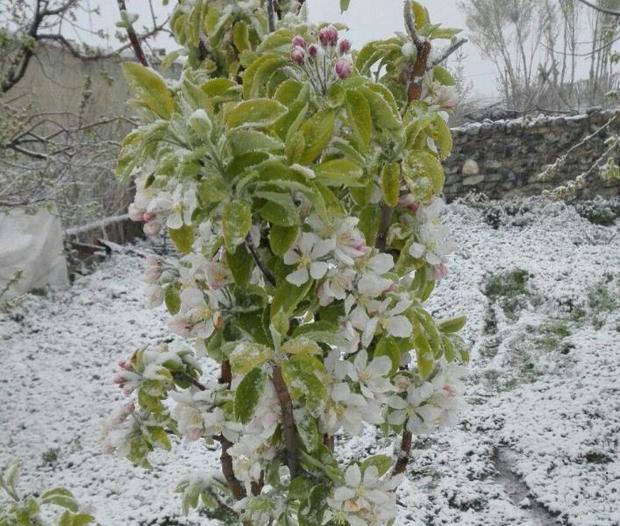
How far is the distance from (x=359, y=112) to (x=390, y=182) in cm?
11

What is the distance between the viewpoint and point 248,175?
24.5 inches

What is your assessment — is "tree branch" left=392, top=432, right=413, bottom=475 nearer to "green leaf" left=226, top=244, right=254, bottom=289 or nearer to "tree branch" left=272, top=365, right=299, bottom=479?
"tree branch" left=272, top=365, right=299, bottom=479

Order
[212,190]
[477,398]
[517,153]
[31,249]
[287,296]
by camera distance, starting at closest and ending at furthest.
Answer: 1. [212,190]
2. [287,296]
3. [477,398]
4. [31,249]
5. [517,153]

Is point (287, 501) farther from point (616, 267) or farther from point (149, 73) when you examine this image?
point (616, 267)

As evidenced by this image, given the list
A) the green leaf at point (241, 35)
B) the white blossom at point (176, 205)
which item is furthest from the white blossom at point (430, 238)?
the green leaf at point (241, 35)

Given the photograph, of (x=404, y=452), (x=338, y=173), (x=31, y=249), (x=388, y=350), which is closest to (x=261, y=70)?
(x=338, y=173)

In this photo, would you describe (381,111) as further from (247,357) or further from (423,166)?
(247,357)

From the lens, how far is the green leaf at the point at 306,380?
649 mm

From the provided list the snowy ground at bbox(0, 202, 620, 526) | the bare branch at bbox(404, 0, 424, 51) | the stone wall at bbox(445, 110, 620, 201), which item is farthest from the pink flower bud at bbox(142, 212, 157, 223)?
the stone wall at bbox(445, 110, 620, 201)

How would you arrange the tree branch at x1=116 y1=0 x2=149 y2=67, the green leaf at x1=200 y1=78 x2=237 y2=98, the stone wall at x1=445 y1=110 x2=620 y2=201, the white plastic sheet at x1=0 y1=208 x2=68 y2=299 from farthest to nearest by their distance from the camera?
the stone wall at x1=445 y1=110 x2=620 y2=201 < the white plastic sheet at x1=0 y1=208 x2=68 y2=299 < the tree branch at x1=116 y1=0 x2=149 y2=67 < the green leaf at x1=200 y1=78 x2=237 y2=98

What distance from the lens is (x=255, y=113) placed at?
0.66 metres

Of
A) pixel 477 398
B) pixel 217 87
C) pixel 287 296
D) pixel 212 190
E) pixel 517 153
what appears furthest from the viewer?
pixel 517 153

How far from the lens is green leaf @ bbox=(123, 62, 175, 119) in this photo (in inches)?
26.1

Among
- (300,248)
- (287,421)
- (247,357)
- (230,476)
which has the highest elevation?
(300,248)
